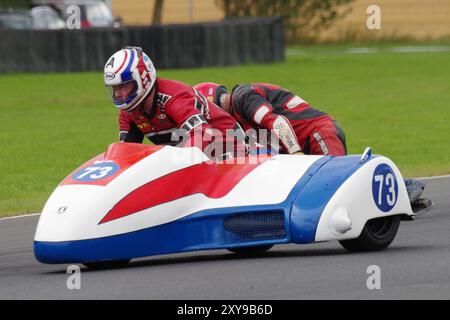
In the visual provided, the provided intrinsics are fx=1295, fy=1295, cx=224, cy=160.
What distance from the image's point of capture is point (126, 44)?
28.5 meters

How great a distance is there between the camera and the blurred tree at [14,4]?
43.0m

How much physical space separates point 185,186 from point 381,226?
4.59 ft

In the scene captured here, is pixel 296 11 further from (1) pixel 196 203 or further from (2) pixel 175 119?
(1) pixel 196 203

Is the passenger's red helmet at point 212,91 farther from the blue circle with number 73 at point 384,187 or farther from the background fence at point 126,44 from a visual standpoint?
the background fence at point 126,44

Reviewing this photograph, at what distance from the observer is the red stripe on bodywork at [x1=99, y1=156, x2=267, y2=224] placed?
7.91m

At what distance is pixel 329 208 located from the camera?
814 centimetres

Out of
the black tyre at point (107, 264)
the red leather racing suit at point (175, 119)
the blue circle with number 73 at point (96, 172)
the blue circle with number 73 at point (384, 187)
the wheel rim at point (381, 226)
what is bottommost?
the black tyre at point (107, 264)

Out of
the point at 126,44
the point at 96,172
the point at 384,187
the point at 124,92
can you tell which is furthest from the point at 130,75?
the point at 126,44

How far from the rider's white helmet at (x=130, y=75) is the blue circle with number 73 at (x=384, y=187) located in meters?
1.63

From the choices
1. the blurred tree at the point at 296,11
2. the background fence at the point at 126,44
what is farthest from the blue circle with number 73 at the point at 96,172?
the blurred tree at the point at 296,11

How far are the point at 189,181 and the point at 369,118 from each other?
43.6ft

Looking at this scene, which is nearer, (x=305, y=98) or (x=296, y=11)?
(x=305, y=98)

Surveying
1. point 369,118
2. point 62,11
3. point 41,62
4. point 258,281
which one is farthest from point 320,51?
point 258,281
